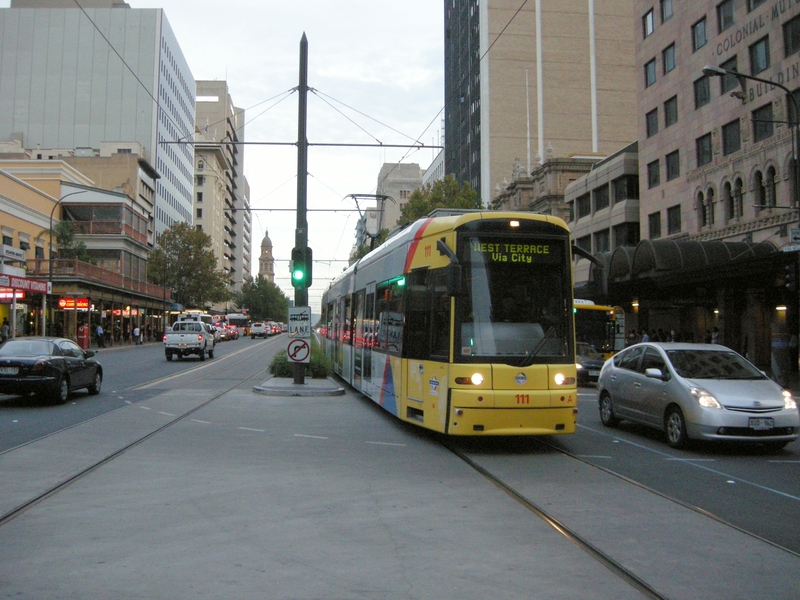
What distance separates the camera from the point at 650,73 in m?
40.8

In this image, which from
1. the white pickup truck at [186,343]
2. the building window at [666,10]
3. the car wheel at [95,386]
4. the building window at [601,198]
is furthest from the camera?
the building window at [601,198]

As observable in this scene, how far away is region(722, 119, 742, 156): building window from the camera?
32375 millimetres

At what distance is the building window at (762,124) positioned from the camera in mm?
29953

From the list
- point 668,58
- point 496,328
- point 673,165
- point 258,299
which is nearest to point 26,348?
point 496,328

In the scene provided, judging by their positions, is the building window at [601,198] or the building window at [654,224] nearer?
the building window at [654,224]

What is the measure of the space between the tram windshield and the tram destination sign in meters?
9.67

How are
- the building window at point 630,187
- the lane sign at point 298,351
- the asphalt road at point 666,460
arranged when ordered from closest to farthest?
the asphalt road at point 666,460 < the lane sign at point 298,351 < the building window at point 630,187

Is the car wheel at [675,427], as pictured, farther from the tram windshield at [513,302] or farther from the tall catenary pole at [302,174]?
the tall catenary pole at [302,174]

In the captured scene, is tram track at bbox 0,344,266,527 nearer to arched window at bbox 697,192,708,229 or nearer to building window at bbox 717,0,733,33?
arched window at bbox 697,192,708,229

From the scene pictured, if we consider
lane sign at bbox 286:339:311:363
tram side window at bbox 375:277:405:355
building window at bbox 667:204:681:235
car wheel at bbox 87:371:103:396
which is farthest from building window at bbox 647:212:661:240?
car wheel at bbox 87:371:103:396

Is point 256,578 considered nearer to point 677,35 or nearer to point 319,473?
point 319,473

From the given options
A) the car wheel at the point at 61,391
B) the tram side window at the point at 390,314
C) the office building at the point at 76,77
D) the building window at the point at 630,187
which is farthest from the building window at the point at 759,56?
the office building at the point at 76,77

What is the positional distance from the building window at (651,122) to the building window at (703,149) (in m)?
4.74

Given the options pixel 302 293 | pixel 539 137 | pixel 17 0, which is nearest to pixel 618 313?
pixel 302 293
